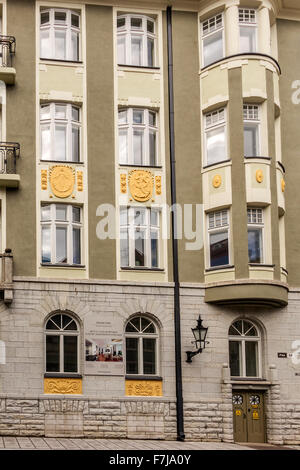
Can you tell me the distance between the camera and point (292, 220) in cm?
3472

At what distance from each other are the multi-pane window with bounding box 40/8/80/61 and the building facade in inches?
1.9

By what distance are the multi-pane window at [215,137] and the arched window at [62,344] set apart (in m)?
7.34

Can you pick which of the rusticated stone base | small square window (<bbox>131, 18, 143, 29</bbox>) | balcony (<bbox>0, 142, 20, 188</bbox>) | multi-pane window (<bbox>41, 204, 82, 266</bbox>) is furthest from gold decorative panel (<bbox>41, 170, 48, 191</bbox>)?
the rusticated stone base

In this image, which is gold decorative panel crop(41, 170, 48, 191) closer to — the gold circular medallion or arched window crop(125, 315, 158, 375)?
arched window crop(125, 315, 158, 375)

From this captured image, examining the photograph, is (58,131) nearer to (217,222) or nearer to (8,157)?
(8,157)

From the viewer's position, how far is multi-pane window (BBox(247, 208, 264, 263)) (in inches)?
1310

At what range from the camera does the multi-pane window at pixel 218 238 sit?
33.4 m

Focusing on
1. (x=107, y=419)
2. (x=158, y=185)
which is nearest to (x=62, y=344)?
(x=107, y=419)

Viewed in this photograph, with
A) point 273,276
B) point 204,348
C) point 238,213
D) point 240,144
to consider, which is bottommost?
point 204,348

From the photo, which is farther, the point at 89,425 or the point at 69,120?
the point at 69,120

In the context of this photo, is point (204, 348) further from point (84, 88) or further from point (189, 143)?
point (84, 88)

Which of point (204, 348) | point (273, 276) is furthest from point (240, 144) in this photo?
point (204, 348)

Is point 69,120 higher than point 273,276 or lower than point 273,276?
higher

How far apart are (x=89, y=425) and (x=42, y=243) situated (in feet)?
19.8
